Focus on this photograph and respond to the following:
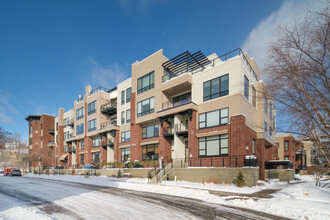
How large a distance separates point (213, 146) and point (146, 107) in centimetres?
1165

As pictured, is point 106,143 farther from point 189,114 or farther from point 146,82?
point 189,114

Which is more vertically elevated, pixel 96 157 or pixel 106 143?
pixel 106 143

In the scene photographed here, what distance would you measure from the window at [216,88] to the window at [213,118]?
5.48 ft

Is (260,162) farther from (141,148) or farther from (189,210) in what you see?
(189,210)

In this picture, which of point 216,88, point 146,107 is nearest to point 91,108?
point 146,107

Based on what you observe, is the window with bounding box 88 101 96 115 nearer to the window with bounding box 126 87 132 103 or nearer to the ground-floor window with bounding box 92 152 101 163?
the ground-floor window with bounding box 92 152 101 163

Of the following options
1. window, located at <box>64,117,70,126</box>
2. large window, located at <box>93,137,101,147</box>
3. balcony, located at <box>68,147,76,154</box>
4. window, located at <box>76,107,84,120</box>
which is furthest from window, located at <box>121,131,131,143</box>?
window, located at <box>64,117,70,126</box>

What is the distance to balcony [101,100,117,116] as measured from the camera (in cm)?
3669

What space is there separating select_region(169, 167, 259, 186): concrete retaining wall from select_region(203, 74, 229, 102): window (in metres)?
7.56

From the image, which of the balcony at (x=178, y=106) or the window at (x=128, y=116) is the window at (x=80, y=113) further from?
the balcony at (x=178, y=106)

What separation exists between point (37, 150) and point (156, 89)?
49299mm

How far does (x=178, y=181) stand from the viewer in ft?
66.4

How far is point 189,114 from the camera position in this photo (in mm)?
22969

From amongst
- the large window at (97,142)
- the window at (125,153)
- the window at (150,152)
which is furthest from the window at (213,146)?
the large window at (97,142)
